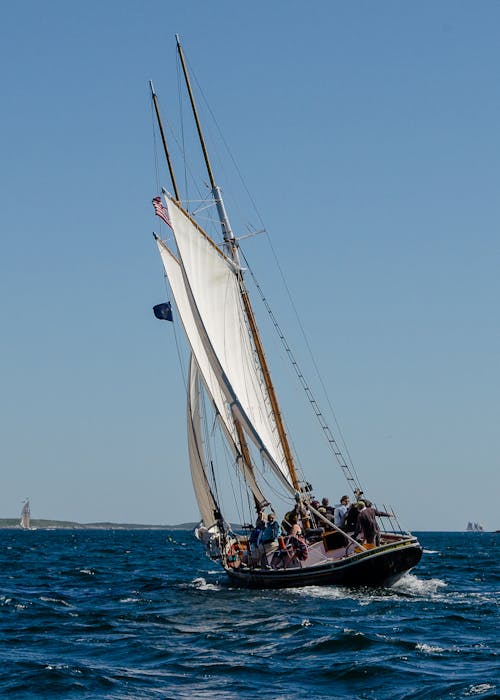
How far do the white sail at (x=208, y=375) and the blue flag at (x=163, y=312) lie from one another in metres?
6.61

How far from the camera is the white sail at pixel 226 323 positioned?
41844 millimetres

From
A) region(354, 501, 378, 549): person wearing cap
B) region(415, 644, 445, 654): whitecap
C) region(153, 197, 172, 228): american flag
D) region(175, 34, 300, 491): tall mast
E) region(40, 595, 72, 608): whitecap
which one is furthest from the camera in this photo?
region(153, 197, 172, 228): american flag

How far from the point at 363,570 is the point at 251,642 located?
35.7 feet

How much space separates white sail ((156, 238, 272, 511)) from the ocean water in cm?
675

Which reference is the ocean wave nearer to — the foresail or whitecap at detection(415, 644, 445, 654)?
whitecap at detection(415, 644, 445, 654)

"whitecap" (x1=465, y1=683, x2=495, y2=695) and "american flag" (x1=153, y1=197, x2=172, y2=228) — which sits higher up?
"american flag" (x1=153, y1=197, x2=172, y2=228)

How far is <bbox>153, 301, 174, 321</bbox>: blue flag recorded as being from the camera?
5503 cm

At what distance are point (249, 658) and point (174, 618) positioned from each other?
7.87 metres

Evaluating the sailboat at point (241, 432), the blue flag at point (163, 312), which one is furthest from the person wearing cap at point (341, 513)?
the blue flag at point (163, 312)

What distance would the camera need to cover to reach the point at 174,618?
30.1 m

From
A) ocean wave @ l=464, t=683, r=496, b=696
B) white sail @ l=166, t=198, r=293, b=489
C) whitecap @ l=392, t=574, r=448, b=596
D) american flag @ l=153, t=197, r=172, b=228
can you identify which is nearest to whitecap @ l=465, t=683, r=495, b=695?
ocean wave @ l=464, t=683, r=496, b=696

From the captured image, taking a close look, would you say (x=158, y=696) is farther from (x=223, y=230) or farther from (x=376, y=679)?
(x=223, y=230)

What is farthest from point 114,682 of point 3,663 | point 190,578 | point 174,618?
point 190,578

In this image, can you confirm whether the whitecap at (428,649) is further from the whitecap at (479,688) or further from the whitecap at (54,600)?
the whitecap at (54,600)
